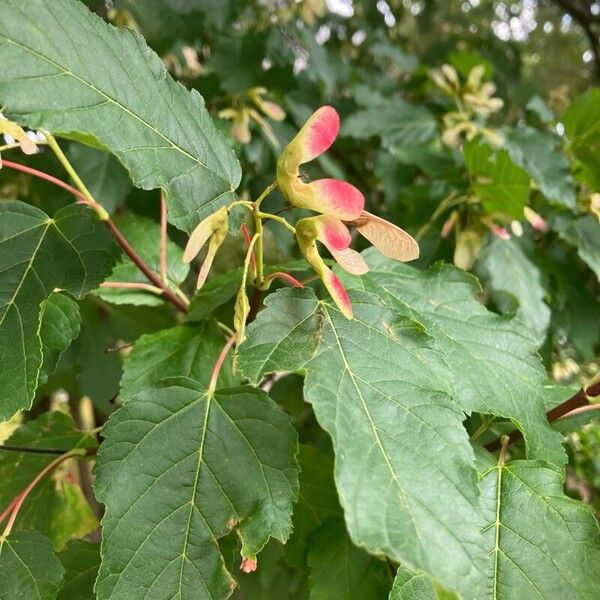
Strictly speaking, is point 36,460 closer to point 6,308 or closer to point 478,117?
point 6,308

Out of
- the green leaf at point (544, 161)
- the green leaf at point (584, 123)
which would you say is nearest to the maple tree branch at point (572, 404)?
the green leaf at point (544, 161)

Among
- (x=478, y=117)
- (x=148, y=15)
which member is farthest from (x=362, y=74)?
(x=148, y=15)

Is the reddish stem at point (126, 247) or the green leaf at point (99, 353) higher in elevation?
the reddish stem at point (126, 247)

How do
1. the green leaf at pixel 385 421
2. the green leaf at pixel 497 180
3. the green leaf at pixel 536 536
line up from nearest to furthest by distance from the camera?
the green leaf at pixel 385 421
the green leaf at pixel 536 536
the green leaf at pixel 497 180

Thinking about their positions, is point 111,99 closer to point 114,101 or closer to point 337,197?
point 114,101

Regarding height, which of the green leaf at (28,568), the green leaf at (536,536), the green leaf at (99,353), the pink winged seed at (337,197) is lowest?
the green leaf at (99,353)

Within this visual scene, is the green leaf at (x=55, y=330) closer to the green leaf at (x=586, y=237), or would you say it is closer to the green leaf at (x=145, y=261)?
the green leaf at (x=145, y=261)
